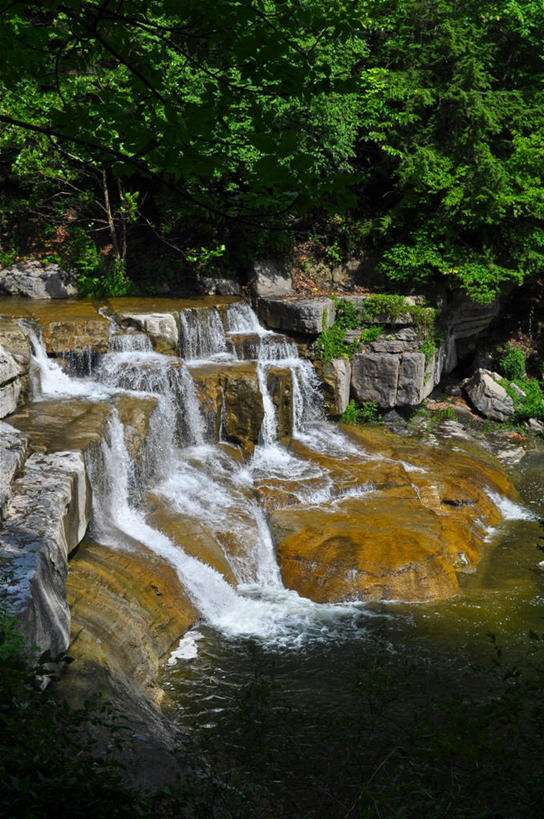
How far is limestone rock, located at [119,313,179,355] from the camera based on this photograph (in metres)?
11.7

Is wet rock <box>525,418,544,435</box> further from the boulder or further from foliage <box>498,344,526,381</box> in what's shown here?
the boulder

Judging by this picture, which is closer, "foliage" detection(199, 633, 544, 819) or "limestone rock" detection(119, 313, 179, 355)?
"foliage" detection(199, 633, 544, 819)

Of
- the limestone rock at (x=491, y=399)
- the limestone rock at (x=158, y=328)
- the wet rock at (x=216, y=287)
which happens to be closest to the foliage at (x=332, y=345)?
the wet rock at (x=216, y=287)

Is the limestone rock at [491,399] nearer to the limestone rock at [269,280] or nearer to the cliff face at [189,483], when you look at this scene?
the cliff face at [189,483]

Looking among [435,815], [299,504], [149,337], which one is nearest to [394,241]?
[149,337]

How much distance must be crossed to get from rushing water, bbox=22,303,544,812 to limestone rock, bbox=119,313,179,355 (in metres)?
0.25

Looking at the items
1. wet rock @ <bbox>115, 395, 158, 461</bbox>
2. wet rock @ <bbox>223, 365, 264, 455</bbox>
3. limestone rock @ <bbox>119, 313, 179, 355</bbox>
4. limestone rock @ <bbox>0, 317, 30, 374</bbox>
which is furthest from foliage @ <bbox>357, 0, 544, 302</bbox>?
limestone rock @ <bbox>0, 317, 30, 374</bbox>

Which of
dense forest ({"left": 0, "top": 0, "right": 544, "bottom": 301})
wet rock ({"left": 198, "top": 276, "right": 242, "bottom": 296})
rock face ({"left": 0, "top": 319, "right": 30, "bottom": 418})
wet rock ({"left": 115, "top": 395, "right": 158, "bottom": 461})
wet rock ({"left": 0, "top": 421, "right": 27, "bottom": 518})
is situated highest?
dense forest ({"left": 0, "top": 0, "right": 544, "bottom": 301})

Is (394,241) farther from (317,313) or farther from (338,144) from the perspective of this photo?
(317,313)

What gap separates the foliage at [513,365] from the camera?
53.0 feet

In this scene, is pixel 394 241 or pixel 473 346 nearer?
pixel 394 241

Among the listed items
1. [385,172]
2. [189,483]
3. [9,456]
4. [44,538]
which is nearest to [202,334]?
Result: [189,483]

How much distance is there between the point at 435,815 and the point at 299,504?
7001 mm

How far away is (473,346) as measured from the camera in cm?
1673
